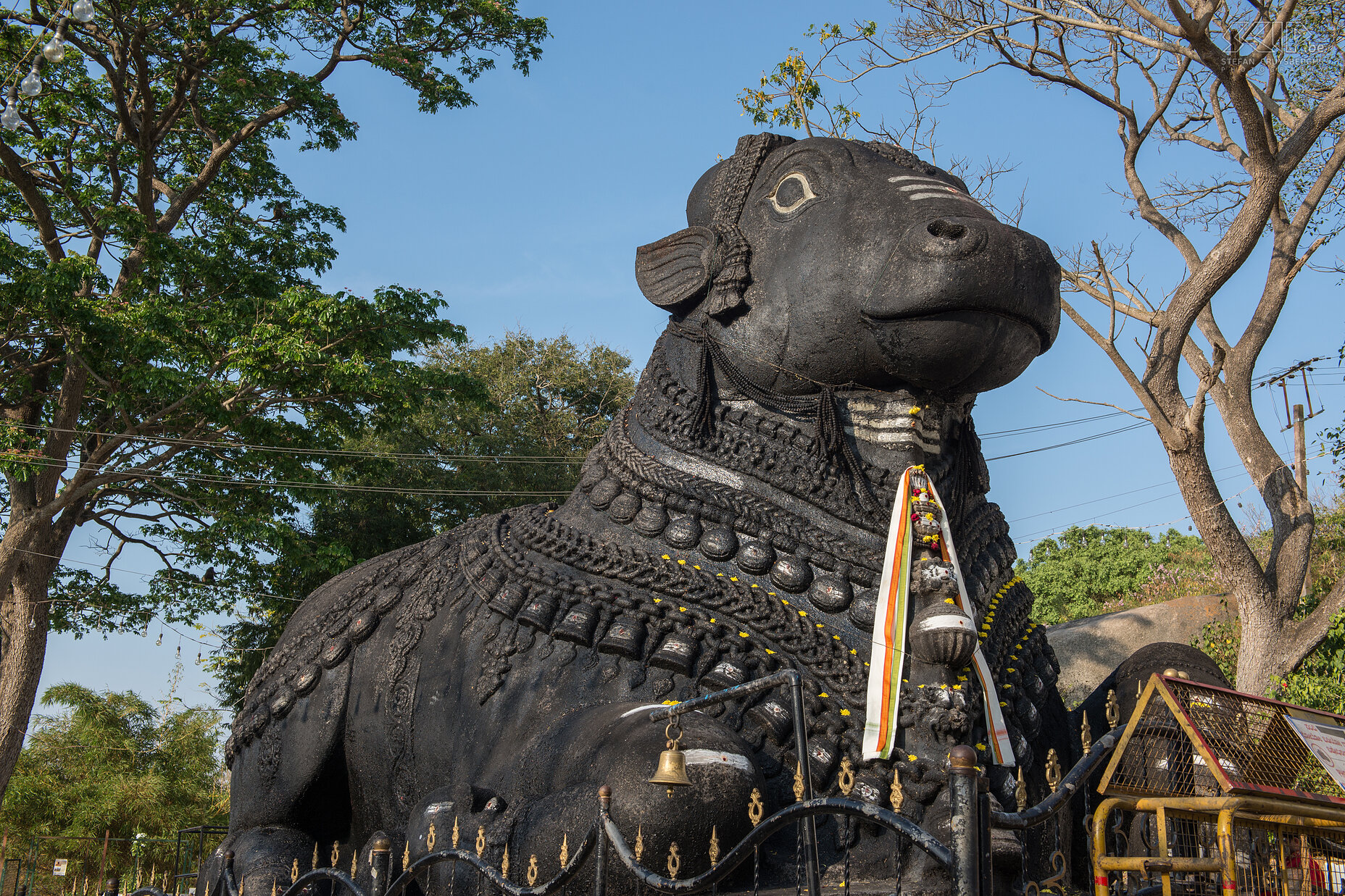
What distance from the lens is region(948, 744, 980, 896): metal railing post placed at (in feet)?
8.77

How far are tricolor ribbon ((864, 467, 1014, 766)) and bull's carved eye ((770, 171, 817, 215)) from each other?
1.40 meters

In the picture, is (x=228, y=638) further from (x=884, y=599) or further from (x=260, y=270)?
(x=884, y=599)

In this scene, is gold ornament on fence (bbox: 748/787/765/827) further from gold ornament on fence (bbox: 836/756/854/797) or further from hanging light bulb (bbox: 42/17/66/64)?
hanging light bulb (bbox: 42/17/66/64)

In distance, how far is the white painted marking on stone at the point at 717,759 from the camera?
3.90 m

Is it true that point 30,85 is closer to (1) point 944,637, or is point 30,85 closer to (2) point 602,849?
(2) point 602,849

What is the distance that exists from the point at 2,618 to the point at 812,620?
14.2 meters

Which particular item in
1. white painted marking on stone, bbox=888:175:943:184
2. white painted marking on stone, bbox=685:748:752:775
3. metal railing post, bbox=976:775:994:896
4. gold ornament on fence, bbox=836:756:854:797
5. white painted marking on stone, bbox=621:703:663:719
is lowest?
metal railing post, bbox=976:775:994:896

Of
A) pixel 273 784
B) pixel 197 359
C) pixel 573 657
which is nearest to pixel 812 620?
pixel 573 657

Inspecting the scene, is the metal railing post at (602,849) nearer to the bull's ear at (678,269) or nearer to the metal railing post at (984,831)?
the metal railing post at (984,831)

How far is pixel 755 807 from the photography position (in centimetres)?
364

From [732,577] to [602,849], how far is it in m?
1.66

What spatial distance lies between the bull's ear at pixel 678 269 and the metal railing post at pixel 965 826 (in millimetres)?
3305

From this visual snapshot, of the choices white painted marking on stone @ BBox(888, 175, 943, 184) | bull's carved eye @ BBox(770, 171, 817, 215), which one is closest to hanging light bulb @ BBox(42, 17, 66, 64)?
bull's carved eye @ BBox(770, 171, 817, 215)

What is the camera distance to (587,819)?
12.8 ft
